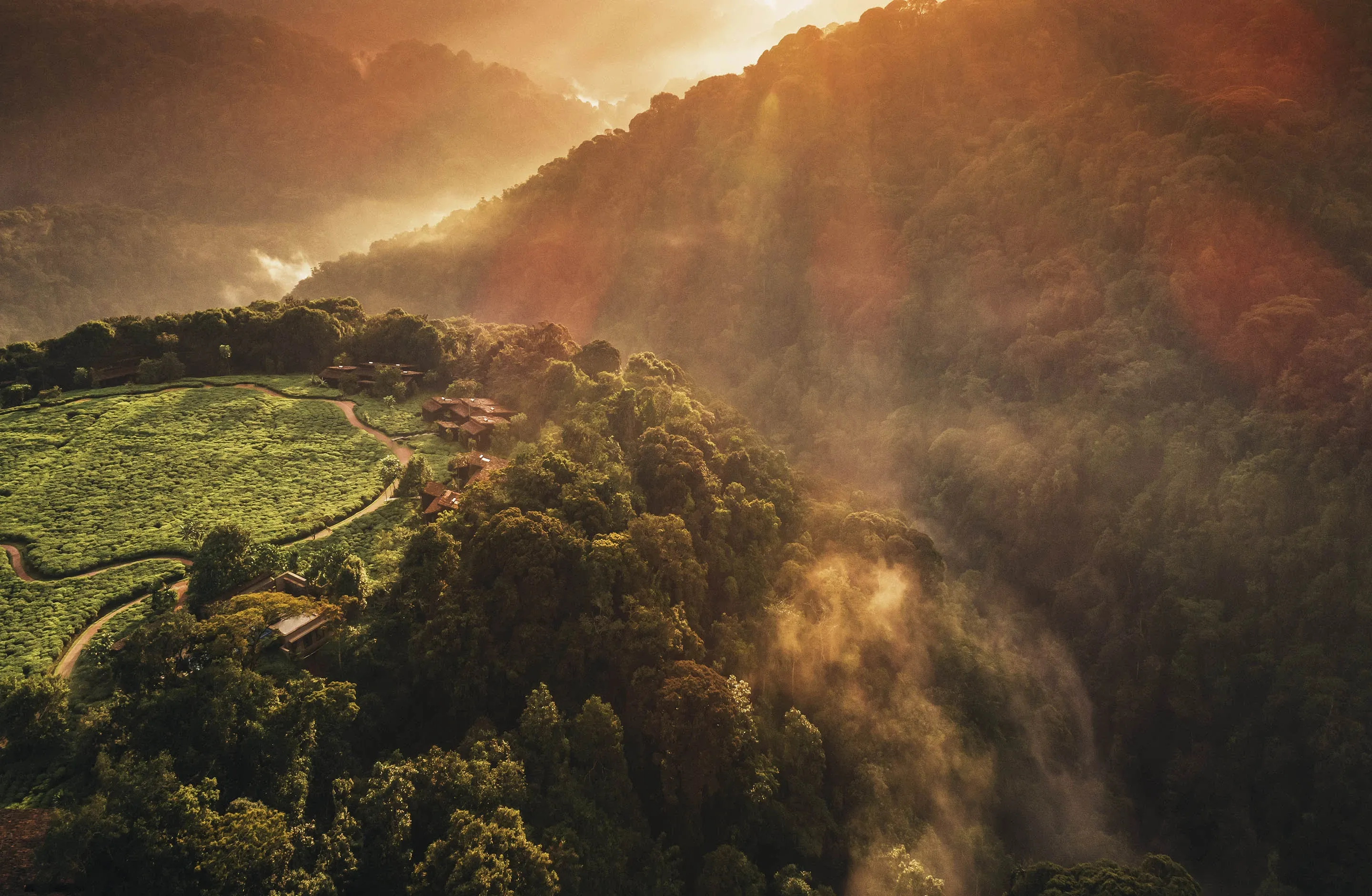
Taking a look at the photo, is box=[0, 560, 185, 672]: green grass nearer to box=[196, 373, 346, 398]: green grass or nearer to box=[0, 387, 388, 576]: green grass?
box=[0, 387, 388, 576]: green grass

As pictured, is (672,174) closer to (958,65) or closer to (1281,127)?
(958,65)

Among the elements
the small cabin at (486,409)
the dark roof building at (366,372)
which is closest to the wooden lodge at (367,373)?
the dark roof building at (366,372)

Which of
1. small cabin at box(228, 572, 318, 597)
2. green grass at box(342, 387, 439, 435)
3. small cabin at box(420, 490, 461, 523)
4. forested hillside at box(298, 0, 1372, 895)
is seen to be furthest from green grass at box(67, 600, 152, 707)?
forested hillside at box(298, 0, 1372, 895)

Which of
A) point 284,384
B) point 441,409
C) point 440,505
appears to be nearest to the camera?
point 440,505

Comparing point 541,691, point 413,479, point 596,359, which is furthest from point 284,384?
point 541,691

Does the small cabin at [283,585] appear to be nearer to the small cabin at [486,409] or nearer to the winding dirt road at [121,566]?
the winding dirt road at [121,566]

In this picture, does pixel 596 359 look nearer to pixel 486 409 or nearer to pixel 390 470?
pixel 486 409

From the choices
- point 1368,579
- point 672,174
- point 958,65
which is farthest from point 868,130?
point 1368,579
